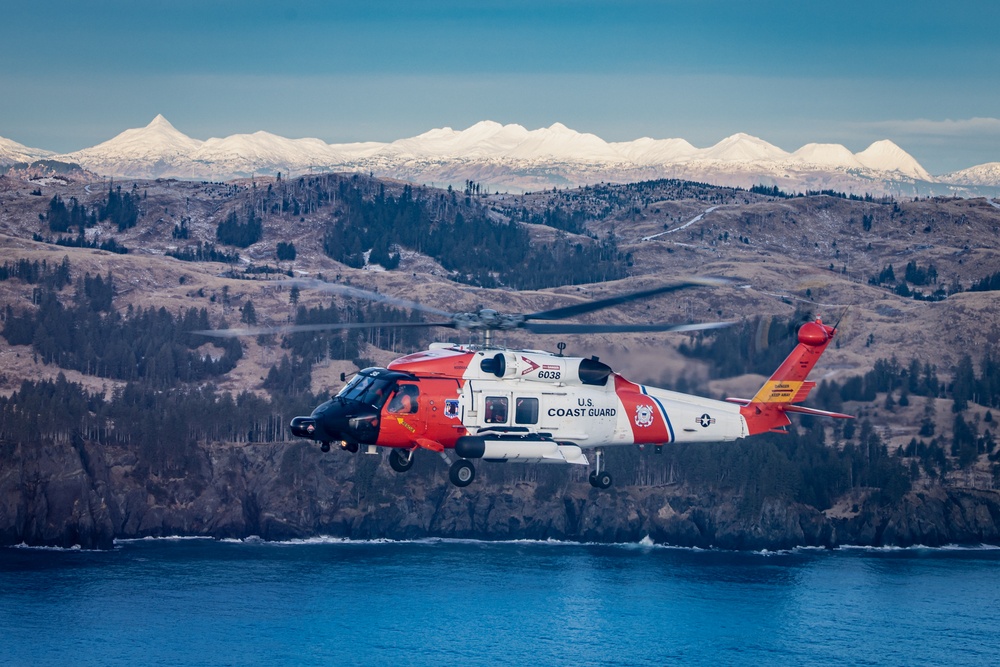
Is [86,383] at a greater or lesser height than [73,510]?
greater

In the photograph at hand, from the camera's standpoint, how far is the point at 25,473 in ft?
507

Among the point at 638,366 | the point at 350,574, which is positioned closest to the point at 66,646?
the point at 350,574

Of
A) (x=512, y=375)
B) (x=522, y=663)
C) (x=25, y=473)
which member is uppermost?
(x=512, y=375)

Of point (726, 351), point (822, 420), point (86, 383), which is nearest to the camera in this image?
point (726, 351)

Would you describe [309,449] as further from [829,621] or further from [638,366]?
[638,366]

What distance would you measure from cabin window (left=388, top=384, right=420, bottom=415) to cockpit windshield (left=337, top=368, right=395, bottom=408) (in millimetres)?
369

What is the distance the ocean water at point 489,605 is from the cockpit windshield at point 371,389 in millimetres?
57399

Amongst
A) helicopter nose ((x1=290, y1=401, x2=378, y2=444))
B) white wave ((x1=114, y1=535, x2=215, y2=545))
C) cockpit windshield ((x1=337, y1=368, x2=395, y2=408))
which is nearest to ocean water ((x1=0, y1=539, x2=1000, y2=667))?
white wave ((x1=114, y1=535, x2=215, y2=545))

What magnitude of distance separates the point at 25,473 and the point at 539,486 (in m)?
54.6

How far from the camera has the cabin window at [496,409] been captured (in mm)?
56156

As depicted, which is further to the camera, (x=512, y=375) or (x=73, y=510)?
(x=73, y=510)

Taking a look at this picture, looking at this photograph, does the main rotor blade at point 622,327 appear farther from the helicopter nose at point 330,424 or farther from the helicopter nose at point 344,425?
the helicopter nose at point 330,424

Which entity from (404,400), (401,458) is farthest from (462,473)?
(404,400)

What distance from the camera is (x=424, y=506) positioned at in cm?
15925
